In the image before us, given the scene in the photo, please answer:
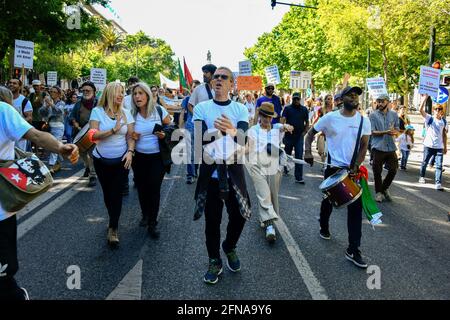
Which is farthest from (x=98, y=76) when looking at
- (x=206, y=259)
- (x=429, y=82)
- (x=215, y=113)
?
(x=215, y=113)

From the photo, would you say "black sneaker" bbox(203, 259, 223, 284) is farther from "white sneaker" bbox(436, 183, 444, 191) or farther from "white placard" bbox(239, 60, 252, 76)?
"white placard" bbox(239, 60, 252, 76)

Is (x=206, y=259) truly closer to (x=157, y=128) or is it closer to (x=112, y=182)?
(x=112, y=182)

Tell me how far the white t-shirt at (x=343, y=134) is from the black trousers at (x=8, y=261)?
342 centimetres

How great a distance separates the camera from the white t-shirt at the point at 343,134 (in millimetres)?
4824

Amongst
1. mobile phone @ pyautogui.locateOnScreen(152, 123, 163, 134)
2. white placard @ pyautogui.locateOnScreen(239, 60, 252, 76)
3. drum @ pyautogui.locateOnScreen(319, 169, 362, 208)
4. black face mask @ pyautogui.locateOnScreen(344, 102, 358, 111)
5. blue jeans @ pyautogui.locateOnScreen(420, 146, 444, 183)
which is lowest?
blue jeans @ pyautogui.locateOnScreen(420, 146, 444, 183)

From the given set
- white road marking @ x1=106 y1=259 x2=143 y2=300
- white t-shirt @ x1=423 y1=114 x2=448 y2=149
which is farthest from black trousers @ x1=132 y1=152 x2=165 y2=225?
white t-shirt @ x1=423 y1=114 x2=448 y2=149

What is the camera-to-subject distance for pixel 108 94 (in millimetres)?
4910

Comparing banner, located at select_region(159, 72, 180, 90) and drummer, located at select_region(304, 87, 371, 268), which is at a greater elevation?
banner, located at select_region(159, 72, 180, 90)

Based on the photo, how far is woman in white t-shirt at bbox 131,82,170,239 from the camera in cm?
517

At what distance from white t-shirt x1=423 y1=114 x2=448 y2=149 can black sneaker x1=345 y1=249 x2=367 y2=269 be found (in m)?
5.83

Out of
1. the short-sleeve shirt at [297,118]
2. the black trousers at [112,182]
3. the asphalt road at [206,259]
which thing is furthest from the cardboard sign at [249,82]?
the black trousers at [112,182]

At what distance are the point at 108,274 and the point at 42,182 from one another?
165 centimetres

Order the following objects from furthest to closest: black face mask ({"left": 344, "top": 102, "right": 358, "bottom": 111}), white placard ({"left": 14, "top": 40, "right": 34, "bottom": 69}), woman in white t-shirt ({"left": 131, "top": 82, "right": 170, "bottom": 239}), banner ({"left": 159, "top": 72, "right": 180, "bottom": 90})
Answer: banner ({"left": 159, "top": 72, "right": 180, "bottom": 90}), white placard ({"left": 14, "top": 40, "right": 34, "bottom": 69}), woman in white t-shirt ({"left": 131, "top": 82, "right": 170, "bottom": 239}), black face mask ({"left": 344, "top": 102, "right": 358, "bottom": 111})

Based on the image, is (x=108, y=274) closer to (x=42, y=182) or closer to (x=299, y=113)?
(x=42, y=182)
